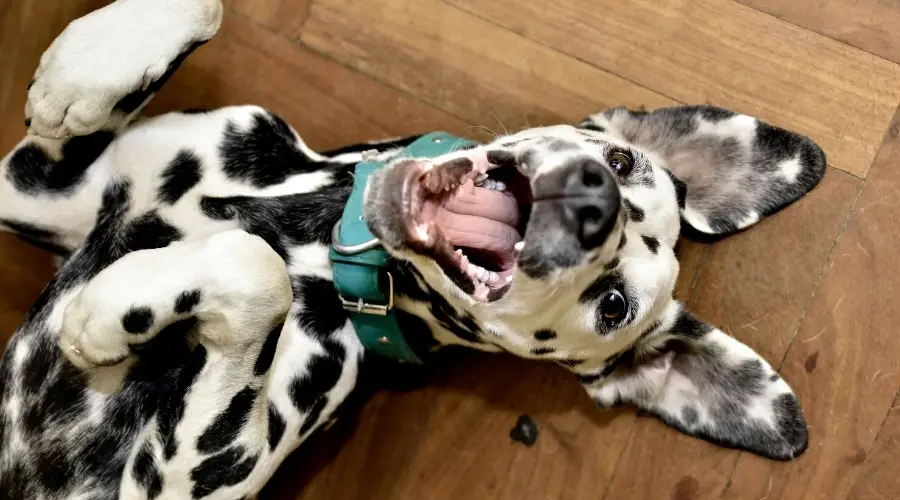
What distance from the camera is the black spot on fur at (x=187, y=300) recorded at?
1909 millimetres

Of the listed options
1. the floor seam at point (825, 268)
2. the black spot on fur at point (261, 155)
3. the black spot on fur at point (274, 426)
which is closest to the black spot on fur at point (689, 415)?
the floor seam at point (825, 268)

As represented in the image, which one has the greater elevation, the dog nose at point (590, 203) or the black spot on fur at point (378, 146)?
the dog nose at point (590, 203)

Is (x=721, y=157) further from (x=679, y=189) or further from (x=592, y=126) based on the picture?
(x=592, y=126)

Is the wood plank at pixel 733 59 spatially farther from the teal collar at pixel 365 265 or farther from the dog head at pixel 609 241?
the teal collar at pixel 365 265

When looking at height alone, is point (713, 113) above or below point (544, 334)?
above

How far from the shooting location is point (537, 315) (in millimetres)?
1932

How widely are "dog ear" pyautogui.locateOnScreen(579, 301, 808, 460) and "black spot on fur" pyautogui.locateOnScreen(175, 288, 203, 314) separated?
1152mm

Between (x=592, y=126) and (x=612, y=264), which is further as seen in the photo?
(x=592, y=126)

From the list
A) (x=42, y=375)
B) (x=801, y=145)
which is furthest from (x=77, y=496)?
(x=801, y=145)

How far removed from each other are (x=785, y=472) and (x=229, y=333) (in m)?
1.89

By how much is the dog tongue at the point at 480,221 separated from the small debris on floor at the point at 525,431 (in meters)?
1.03

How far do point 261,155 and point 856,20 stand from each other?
2045 millimetres

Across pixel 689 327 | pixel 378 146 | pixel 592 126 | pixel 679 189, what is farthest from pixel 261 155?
pixel 689 327

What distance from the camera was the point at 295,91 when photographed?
279 cm
